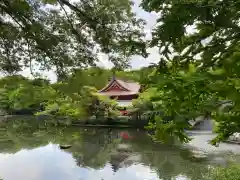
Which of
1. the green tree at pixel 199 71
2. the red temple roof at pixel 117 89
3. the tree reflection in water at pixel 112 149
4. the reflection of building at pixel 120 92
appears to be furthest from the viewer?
the red temple roof at pixel 117 89

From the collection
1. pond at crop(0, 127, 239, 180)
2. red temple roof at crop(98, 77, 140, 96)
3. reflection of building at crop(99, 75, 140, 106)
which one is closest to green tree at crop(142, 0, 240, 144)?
pond at crop(0, 127, 239, 180)

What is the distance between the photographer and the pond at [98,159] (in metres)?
9.86

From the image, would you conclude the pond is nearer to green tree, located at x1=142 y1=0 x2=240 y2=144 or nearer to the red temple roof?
the red temple roof

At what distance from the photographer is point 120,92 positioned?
24188 millimetres

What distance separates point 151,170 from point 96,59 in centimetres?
661

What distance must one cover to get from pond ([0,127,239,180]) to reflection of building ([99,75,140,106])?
5.96 metres

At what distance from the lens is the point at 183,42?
9.21 feet

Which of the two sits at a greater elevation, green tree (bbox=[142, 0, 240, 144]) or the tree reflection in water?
green tree (bbox=[142, 0, 240, 144])

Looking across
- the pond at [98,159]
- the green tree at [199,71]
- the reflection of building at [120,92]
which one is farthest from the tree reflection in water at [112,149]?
the green tree at [199,71]

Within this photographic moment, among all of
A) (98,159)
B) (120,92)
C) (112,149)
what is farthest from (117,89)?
(98,159)

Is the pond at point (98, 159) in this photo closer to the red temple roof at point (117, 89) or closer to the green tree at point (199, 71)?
the red temple roof at point (117, 89)

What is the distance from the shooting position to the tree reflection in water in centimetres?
1061

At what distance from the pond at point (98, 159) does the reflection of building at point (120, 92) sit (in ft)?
19.5

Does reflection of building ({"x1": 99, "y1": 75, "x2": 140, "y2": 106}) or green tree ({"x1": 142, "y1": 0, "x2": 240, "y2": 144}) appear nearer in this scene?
green tree ({"x1": 142, "y1": 0, "x2": 240, "y2": 144})
